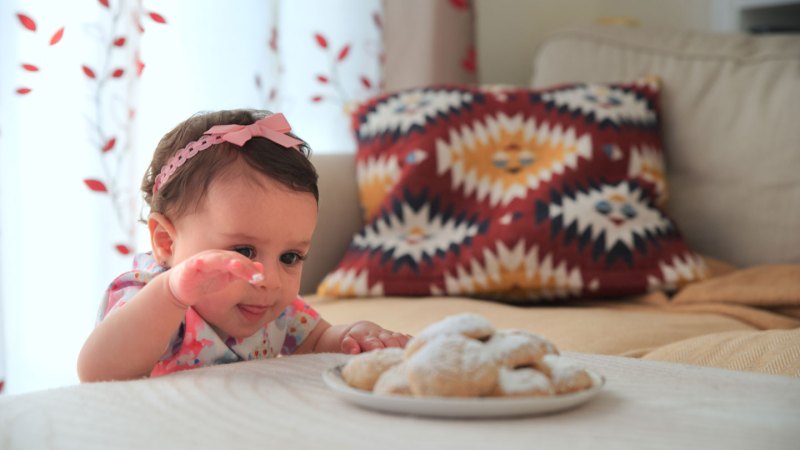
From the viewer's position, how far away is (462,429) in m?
0.61

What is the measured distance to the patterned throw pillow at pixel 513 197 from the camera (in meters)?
1.77

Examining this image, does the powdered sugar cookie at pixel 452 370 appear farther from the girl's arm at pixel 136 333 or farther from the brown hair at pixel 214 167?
the brown hair at pixel 214 167

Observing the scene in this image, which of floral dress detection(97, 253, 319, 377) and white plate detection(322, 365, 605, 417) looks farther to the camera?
floral dress detection(97, 253, 319, 377)

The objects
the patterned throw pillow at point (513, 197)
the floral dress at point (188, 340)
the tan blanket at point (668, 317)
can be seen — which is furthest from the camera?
the patterned throw pillow at point (513, 197)

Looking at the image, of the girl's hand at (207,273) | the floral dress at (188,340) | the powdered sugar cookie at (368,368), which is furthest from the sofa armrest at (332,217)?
the powdered sugar cookie at (368,368)

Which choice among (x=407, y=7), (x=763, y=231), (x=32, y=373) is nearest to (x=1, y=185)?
(x=32, y=373)

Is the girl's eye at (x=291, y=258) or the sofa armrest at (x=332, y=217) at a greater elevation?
the girl's eye at (x=291, y=258)

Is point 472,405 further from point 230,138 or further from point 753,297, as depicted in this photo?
point 753,297

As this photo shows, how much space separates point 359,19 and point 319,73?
0.20m

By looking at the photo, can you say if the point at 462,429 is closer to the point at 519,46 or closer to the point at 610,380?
the point at 610,380

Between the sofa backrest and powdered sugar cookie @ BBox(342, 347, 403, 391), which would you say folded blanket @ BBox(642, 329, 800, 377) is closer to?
powdered sugar cookie @ BBox(342, 347, 403, 391)

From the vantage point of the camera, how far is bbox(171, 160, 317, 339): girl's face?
988mm

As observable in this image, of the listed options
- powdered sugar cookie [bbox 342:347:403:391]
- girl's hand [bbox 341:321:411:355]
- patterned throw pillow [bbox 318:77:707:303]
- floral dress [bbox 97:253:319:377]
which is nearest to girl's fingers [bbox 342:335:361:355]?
girl's hand [bbox 341:321:411:355]

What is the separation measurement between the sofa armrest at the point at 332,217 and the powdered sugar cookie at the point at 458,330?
1215 millimetres
